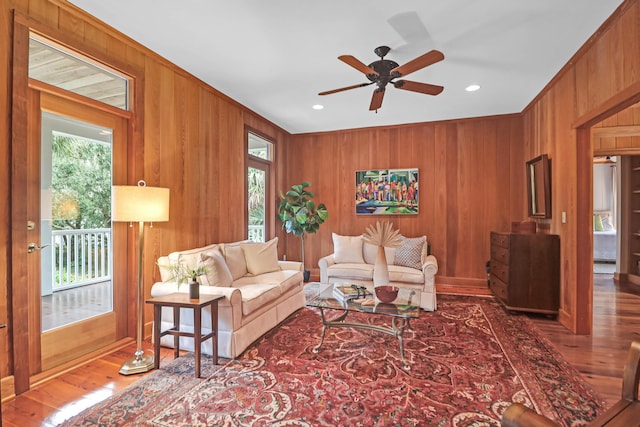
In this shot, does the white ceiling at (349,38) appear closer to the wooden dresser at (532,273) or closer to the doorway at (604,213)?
the wooden dresser at (532,273)

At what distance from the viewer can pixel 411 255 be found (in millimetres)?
4660

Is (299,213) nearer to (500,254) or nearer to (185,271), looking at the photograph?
(185,271)

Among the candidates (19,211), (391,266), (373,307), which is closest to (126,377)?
(19,211)

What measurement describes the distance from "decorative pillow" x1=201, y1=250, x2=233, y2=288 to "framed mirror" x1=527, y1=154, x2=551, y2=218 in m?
3.87

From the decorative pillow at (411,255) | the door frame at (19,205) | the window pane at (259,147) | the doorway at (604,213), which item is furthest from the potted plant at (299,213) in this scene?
the doorway at (604,213)

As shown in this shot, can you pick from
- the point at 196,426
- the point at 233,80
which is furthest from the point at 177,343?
the point at 233,80

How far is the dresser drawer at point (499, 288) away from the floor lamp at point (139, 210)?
12.9 feet

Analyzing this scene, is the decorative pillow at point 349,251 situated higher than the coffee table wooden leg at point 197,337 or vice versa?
the decorative pillow at point 349,251

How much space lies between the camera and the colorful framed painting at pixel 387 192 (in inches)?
220

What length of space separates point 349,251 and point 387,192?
142cm

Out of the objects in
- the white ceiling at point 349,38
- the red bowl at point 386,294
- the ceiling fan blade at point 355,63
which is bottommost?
the red bowl at point 386,294

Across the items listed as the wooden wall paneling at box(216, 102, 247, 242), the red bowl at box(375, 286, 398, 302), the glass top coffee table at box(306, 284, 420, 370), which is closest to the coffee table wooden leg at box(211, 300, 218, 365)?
the glass top coffee table at box(306, 284, 420, 370)

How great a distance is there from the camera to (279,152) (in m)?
5.99

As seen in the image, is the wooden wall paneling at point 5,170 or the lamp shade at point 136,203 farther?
the lamp shade at point 136,203
